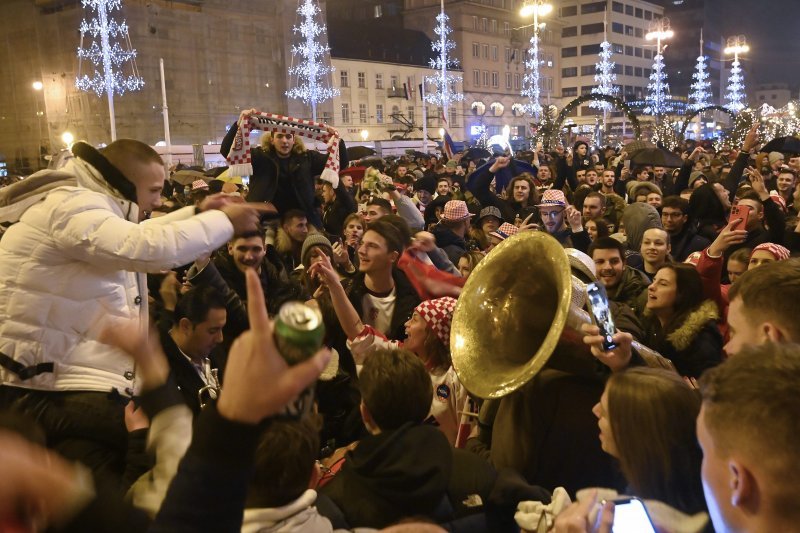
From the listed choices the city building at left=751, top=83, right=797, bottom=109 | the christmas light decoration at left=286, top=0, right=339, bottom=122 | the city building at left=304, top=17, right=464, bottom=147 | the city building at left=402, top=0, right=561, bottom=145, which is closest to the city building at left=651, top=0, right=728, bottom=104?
the city building at left=751, top=83, right=797, bottom=109

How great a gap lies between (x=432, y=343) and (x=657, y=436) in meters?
1.78

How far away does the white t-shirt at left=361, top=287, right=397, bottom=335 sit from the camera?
184 inches

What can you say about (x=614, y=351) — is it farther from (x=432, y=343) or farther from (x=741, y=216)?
(x=741, y=216)

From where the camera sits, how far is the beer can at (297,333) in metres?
1.20

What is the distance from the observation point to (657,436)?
86.4 inches

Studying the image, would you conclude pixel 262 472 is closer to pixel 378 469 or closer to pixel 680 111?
pixel 378 469

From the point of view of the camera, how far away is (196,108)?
132 ft

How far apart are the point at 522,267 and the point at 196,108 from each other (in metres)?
40.3

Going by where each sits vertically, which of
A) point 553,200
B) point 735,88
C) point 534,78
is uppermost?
point 735,88

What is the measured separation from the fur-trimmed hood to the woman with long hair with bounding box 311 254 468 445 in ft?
4.35

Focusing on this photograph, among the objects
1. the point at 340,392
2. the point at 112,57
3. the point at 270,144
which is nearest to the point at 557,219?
the point at 270,144

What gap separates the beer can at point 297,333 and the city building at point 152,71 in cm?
Result: 3959

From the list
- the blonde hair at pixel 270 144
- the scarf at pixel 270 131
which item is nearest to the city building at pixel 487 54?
the scarf at pixel 270 131

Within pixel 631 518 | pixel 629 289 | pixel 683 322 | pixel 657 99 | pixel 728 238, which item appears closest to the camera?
pixel 631 518
